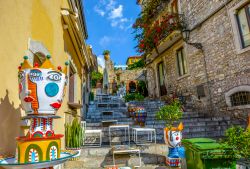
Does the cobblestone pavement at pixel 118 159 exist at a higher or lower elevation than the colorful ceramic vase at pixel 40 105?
lower

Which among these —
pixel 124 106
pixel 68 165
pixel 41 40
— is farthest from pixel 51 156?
pixel 124 106

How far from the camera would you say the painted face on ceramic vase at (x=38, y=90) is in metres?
1.89

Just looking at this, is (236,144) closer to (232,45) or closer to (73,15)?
(73,15)

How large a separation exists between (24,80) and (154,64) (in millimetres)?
13188

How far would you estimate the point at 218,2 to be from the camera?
326 inches

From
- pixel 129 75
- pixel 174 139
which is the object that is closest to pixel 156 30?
pixel 174 139

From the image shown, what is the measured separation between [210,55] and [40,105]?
8634mm

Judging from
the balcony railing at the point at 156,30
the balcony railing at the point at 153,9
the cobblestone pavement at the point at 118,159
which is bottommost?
the cobblestone pavement at the point at 118,159

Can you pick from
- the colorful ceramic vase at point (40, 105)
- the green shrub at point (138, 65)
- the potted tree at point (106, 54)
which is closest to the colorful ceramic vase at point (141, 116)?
the colorful ceramic vase at point (40, 105)

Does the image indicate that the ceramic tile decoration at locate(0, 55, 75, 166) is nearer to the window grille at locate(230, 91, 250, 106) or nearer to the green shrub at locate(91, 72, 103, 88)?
Result: the window grille at locate(230, 91, 250, 106)

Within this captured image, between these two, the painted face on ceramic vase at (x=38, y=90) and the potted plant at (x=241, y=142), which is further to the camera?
the potted plant at (x=241, y=142)

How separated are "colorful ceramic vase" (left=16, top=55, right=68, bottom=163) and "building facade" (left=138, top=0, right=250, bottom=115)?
7.24m

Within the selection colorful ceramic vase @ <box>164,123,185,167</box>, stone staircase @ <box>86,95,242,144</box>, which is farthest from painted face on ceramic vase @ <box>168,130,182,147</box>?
stone staircase @ <box>86,95,242,144</box>

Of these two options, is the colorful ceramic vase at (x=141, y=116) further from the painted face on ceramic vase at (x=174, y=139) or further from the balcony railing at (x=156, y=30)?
the balcony railing at (x=156, y=30)
